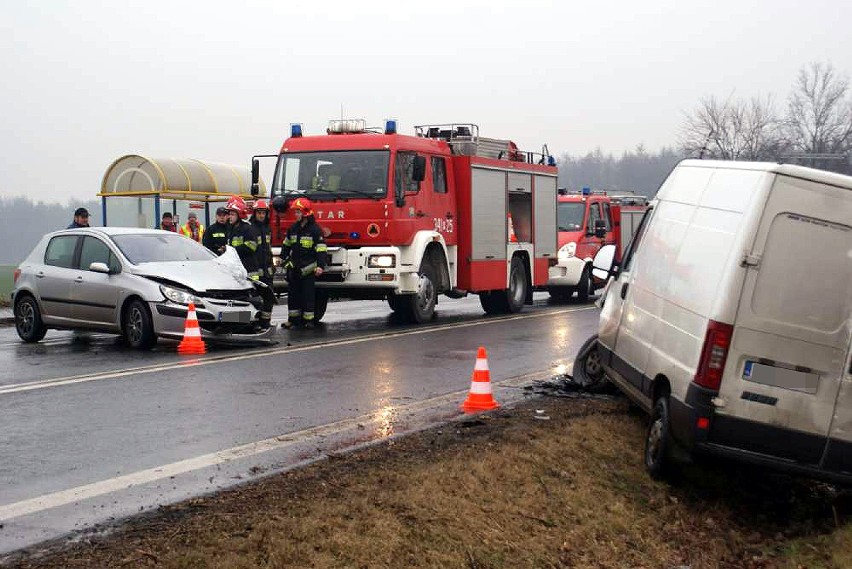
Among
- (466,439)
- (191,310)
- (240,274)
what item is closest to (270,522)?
(466,439)

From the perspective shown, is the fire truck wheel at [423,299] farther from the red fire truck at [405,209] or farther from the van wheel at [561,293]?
the van wheel at [561,293]

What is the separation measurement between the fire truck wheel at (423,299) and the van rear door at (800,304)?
1078cm

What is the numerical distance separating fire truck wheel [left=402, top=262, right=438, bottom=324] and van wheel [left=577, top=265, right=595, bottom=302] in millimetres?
6668

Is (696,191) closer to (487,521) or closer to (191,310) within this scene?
(487,521)

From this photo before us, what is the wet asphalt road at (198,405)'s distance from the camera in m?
6.17

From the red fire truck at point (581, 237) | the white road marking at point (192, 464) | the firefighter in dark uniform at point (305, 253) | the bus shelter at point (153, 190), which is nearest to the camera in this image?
the white road marking at point (192, 464)

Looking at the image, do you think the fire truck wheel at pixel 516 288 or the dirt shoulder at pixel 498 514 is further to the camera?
the fire truck wheel at pixel 516 288

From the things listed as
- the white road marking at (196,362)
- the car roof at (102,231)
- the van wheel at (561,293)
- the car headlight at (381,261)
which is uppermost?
the car roof at (102,231)

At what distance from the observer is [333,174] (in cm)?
1652

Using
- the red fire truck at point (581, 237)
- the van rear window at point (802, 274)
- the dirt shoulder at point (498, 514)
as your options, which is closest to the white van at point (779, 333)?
the van rear window at point (802, 274)

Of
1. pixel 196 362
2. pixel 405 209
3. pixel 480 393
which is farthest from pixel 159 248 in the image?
pixel 480 393

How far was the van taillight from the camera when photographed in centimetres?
609

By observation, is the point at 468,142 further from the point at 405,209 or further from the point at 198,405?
the point at 198,405

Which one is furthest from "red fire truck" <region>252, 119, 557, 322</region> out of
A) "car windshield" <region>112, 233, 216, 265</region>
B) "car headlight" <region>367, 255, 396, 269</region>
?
"car windshield" <region>112, 233, 216, 265</region>
